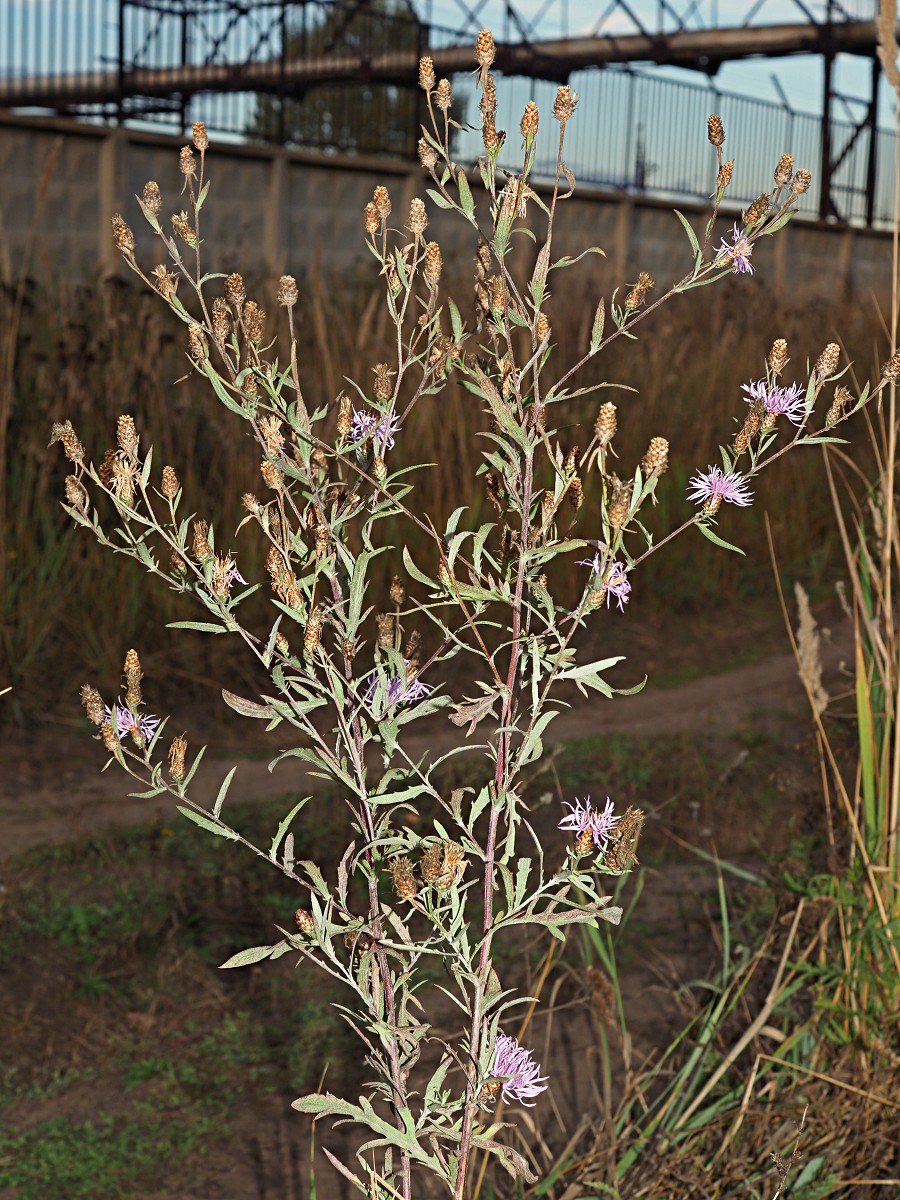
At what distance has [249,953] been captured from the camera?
3.84 ft

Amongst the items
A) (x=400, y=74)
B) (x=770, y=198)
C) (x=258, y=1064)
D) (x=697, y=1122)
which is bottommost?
(x=258, y=1064)

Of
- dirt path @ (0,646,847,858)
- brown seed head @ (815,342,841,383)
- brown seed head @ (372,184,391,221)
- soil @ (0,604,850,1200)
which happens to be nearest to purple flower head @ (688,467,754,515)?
brown seed head @ (815,342,841,383)

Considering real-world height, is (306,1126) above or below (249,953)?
below

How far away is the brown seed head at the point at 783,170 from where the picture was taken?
119 centimetres

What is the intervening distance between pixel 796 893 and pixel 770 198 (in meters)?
1.53

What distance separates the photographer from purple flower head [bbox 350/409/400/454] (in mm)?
1304

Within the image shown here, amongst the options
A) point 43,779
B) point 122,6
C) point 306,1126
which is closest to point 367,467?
point 306,1126

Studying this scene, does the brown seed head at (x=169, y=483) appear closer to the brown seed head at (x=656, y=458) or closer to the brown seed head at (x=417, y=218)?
the brown seed head at (x=417, y=218)

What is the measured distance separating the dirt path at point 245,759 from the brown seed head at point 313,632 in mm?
2175

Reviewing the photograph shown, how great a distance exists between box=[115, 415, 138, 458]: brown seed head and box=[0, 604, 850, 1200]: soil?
451 millimetres

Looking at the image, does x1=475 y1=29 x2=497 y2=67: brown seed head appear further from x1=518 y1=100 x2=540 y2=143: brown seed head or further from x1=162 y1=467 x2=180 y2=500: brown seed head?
x1=162 y1=467 x2=180 y2=500: brown seed head

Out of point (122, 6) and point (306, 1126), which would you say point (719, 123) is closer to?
point (306, 1126)

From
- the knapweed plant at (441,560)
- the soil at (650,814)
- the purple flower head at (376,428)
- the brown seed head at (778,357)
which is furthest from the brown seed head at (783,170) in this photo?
the soil at (650,814)

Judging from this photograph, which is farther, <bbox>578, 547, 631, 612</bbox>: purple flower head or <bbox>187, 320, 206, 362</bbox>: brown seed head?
<bbox>187, 320, 206, 362</bbox>: brown seed head
